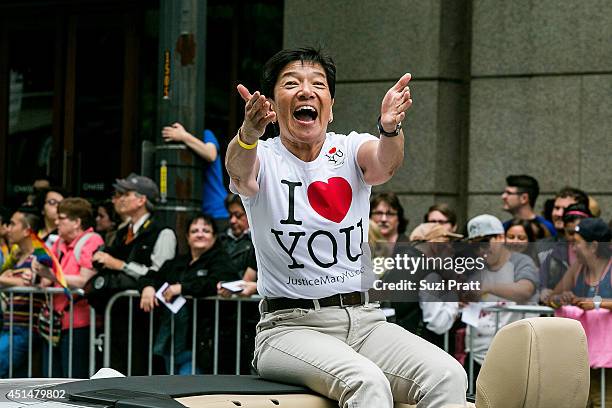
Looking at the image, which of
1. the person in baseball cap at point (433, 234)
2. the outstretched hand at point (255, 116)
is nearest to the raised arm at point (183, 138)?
the person in baseball cap at point (433, 234)

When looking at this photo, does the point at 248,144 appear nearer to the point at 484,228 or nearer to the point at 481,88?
the point at 484,228

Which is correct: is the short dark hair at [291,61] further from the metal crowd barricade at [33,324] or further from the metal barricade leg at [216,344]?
the metal crowd barricade at [33,324]

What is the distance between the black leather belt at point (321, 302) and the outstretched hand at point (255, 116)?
642 millimetres

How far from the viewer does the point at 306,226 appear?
4965mm

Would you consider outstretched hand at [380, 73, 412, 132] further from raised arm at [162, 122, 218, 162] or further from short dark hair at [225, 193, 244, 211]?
short dark hair at [225, 193, 244, 211]

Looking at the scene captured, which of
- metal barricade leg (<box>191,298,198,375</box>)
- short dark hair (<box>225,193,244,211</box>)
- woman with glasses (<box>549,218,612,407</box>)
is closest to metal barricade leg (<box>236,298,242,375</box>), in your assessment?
metal barricade leg (<box>191,298,198,375</box>)

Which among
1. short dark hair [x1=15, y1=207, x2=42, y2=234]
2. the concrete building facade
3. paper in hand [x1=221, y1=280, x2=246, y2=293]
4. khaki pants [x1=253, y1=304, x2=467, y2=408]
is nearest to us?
khaki pants [x1=253, y1=304, x2=467, y2=408]

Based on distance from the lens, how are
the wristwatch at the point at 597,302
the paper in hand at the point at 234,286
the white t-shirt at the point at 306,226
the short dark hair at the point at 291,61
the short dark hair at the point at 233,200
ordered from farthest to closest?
the short dark hair at the point at 233,200 → the paper in hand at the point at 234,286 → the wristwatch at the point at 597,302 → the short dark hair at the point at 291,61 → the white t-shirt at the point at 306,226

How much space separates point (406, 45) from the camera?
1220 cm

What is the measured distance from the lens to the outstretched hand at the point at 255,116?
4648mm

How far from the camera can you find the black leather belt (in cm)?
499

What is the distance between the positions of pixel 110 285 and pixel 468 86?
4.44 m

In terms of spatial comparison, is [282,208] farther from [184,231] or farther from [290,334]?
[184,231]

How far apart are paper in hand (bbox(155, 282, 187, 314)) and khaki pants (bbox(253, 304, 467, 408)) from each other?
3.95 meters
